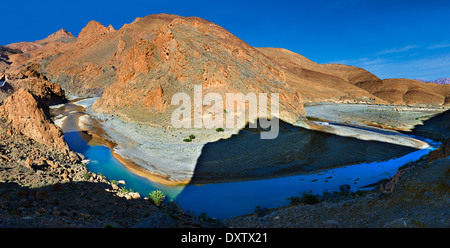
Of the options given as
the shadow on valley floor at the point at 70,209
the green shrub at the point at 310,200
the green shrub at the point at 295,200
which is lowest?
the green shrub at the point at 295,200

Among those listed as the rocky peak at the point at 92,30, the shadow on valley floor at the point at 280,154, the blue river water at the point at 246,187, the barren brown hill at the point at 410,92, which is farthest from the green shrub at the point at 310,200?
the rocky peak at the point at 92,30

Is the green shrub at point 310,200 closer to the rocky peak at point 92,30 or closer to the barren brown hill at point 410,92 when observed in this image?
the barren brown hill at point 410,92

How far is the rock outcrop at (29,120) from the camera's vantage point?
18.8 meters

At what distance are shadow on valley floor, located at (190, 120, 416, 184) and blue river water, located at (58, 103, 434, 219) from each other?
4.05 ft

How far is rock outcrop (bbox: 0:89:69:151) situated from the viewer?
1881cm

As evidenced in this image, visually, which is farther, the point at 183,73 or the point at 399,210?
the point at 183,73

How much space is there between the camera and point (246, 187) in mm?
18641

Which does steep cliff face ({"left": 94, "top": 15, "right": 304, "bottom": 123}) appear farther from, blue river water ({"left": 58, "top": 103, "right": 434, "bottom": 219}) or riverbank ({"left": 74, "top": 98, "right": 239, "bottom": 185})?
blue river water ({"left": 58, "top": 103, "right": 434, "bottom": 219})

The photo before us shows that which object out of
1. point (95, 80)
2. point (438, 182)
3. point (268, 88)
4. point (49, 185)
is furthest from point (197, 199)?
point (95, 80)

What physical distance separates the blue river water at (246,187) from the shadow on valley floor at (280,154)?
1236mm

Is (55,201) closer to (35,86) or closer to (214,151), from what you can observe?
(214,151)

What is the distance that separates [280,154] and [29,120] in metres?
24.2

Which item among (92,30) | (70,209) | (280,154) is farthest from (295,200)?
(92,30)

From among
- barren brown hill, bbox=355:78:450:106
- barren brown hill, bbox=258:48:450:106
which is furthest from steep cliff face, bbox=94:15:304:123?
barren brown hill, bbox=355:78:450:106
